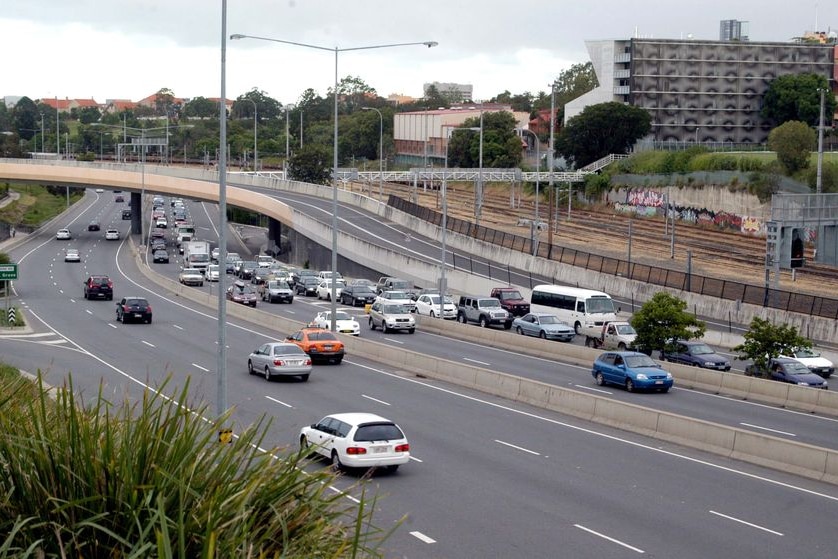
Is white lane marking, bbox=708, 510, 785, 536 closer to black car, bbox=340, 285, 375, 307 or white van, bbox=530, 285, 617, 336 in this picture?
white van, bbox=530, 285, 617, 336

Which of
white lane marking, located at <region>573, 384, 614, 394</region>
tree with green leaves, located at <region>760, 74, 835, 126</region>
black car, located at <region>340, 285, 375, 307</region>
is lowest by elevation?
black car, located at <region>340, 285, 375, 307</region>

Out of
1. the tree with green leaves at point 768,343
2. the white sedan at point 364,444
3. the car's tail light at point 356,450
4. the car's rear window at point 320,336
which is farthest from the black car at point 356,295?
the car's tail light at point 356,450

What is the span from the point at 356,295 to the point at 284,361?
27.3 meters

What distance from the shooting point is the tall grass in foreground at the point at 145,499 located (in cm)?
688

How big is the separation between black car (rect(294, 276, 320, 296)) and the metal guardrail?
365 inches

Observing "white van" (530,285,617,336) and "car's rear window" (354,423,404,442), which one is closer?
"car's rear window" (354,423,404,442)

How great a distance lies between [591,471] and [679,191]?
281 feet

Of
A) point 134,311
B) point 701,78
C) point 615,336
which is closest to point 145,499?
point 615,336

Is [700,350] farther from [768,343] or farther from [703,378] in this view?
[703,378]

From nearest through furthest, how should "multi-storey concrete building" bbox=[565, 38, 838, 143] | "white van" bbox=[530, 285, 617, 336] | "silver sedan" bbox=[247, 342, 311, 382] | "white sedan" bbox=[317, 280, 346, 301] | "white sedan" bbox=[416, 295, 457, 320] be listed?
"silver sedan" bbox=[247, 342, 311, 382]
"white van" bbox=[530, 285, 617, 336]
"white sedan" bbox=[416, 295, 457, 320]
"white sedan" bbox=[317, 280, 346, 301]
"multi-storey concrete building" bbox=[565, 38, 838, 143]

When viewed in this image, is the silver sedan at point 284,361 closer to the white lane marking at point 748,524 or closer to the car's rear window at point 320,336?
the car's rear window at point 320,336

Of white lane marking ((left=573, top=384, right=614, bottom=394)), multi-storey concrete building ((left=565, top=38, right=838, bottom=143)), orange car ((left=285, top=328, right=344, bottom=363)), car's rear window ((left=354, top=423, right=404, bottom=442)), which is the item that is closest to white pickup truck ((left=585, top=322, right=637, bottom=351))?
white lane marking ((left=573, top=384, right=614, bottom=394))

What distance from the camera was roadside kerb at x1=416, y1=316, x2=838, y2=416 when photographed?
98.1 feet

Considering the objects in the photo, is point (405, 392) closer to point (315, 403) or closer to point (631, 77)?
point (315, 403)
